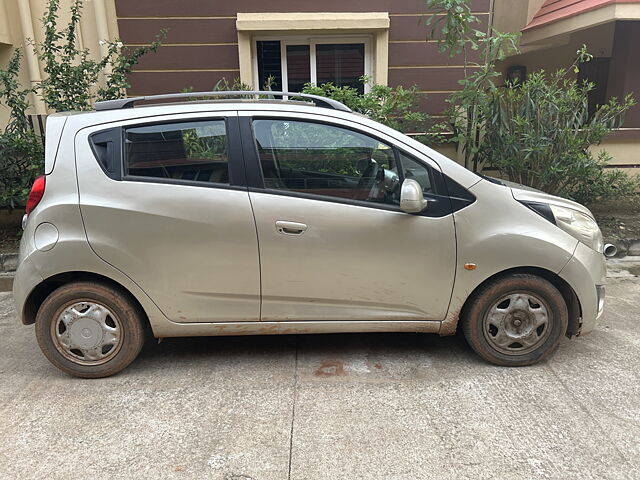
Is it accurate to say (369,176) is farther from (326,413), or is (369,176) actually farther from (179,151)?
(326,413)

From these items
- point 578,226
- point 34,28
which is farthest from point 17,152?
point 578,226

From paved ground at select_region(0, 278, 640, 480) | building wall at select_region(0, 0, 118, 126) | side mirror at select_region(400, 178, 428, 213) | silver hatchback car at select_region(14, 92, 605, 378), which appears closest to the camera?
paved ground at select_region(0, 278, 640, 480)

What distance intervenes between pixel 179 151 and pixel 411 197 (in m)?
1.54

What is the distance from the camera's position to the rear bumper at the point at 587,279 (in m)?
3.12

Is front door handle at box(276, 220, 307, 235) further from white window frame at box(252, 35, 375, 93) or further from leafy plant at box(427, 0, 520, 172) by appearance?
white window frame at box(252, 35, 375, 93)

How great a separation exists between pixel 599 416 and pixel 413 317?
4.00 ft

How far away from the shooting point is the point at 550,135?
18.6 feet

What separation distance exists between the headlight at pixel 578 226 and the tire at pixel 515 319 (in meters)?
0.39

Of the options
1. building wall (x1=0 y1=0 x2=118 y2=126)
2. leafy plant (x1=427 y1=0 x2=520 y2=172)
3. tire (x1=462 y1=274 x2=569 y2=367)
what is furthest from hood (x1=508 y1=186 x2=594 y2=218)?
building wall (x1=0 y1=0 x2=118 y2=126)

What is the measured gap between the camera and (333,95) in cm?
604

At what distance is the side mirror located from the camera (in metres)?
2.87

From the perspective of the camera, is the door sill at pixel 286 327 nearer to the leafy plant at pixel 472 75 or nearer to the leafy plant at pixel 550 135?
the leafy plant at pixel 550 135

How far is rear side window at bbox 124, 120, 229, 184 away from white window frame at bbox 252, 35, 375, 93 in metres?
4.74

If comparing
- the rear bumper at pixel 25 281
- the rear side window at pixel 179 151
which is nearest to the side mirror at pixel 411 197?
the rear side window at pixel 179 151
